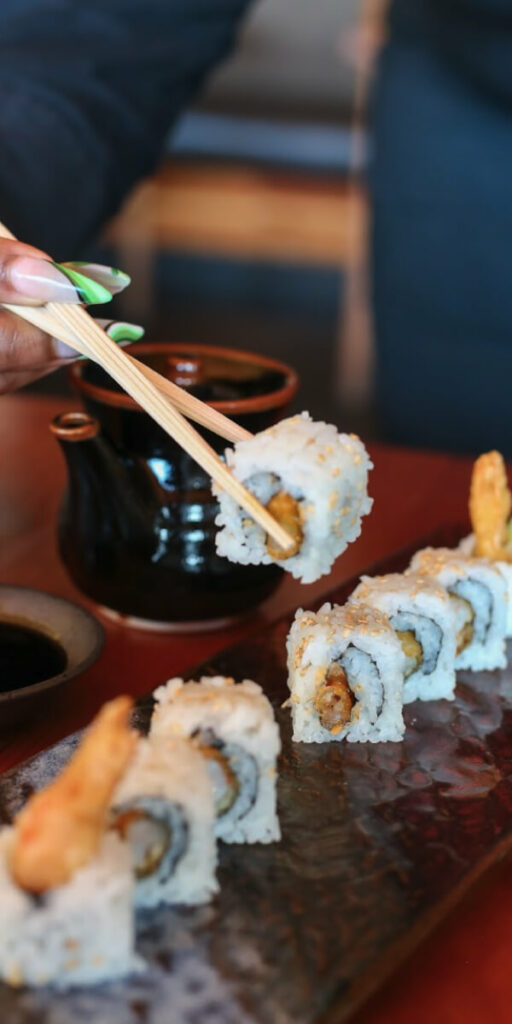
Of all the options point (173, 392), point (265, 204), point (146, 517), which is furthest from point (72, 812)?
point (265, 204)

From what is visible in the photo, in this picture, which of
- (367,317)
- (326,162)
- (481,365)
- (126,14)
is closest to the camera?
(126,14)

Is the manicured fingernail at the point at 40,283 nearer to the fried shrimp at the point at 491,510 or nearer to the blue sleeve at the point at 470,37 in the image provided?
the fried shrimp at the point at 491,510

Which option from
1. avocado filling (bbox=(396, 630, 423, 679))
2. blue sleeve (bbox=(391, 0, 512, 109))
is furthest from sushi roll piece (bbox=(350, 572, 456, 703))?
blue sleeve (bbox=(391, 0, 512, 109))

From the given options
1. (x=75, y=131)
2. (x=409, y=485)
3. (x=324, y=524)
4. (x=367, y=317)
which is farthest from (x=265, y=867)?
(x=367, y=317)

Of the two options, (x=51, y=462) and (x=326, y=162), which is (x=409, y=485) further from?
(x=326, y=162)

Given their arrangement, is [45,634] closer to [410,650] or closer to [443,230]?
[410,650]

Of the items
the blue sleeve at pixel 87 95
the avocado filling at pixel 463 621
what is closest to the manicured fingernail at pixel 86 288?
the avocado filling at pixel 463 621

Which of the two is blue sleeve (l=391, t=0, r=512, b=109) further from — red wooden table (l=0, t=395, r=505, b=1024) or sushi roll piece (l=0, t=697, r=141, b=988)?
sushi roll piece (l=0, t=697, r=141, b=988)
